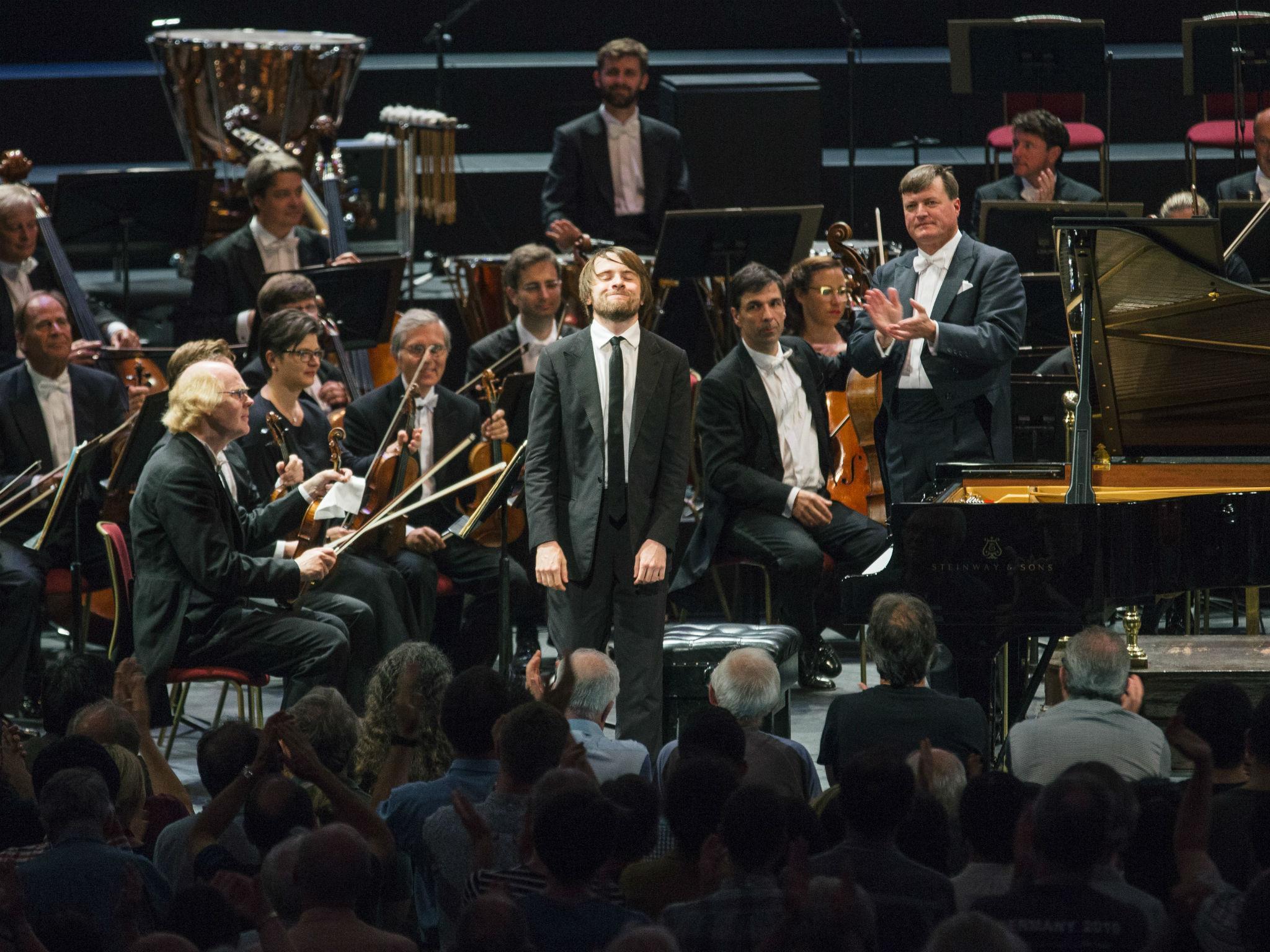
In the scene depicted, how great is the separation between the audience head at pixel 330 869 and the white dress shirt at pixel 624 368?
2.63m

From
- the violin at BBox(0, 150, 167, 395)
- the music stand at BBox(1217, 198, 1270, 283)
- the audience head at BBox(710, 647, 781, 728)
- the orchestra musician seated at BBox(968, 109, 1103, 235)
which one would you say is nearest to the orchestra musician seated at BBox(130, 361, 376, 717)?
the violin at BBox(0, 150, 167, 395)

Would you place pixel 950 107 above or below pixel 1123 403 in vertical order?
above

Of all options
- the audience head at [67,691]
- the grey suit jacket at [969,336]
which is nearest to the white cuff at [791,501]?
the grey suit jacket at [969,336]

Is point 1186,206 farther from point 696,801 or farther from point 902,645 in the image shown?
point 696,801

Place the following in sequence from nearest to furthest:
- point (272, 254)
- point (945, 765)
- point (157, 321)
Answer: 1. point (945, 765)
2. point (272, 254)
3. point (157, 321)

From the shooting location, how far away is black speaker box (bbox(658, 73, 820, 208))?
9.15 m

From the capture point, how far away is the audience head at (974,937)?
241 cm

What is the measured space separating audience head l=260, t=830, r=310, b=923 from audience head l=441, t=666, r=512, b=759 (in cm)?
58

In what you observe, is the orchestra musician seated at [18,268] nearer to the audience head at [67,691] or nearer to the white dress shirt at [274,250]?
the white dress shirt at [274,250]

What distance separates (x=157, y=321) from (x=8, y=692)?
114 inches

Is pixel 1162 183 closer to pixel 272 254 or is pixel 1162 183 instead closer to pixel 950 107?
pixel 950 107

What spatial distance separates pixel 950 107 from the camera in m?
10.1

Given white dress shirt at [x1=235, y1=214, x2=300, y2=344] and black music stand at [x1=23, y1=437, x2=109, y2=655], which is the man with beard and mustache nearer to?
white dress shirt at [x1=235, y1=214, x2=300, y2=344]

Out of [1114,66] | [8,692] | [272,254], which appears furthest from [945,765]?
[1114,66]
